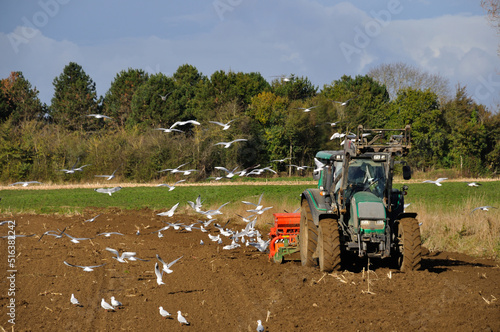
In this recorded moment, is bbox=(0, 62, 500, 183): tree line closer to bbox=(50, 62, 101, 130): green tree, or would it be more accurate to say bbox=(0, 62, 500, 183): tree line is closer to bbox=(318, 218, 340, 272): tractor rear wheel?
bbox=(50, 62, 101, 130): green tree

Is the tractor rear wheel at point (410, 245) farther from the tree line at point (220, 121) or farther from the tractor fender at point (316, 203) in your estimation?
the tree line at point (220, 121)

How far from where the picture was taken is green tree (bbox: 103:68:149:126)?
61.7 m

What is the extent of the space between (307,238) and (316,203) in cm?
67

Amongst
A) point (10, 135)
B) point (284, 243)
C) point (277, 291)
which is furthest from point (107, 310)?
point (10, 135)

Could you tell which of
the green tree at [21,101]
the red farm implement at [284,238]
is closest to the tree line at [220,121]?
the green tree at [21,101]

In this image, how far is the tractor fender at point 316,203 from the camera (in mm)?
9234

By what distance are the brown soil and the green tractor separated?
0.39 metres

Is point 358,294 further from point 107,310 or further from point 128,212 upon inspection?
point 128,212

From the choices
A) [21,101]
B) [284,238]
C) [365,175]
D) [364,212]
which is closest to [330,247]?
[364,212]

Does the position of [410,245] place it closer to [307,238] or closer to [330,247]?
[330,247]

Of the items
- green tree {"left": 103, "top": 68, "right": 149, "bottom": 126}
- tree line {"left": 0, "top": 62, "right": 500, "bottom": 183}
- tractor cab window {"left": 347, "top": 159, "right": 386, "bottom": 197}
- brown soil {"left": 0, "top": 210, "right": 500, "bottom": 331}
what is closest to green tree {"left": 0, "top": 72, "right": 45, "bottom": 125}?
tree line {"left": 0, "top": 62, "right": 500, "bottom": 183}

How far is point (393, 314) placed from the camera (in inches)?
259

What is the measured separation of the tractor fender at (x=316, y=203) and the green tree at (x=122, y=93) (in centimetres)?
5295

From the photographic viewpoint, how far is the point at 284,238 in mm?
10914
